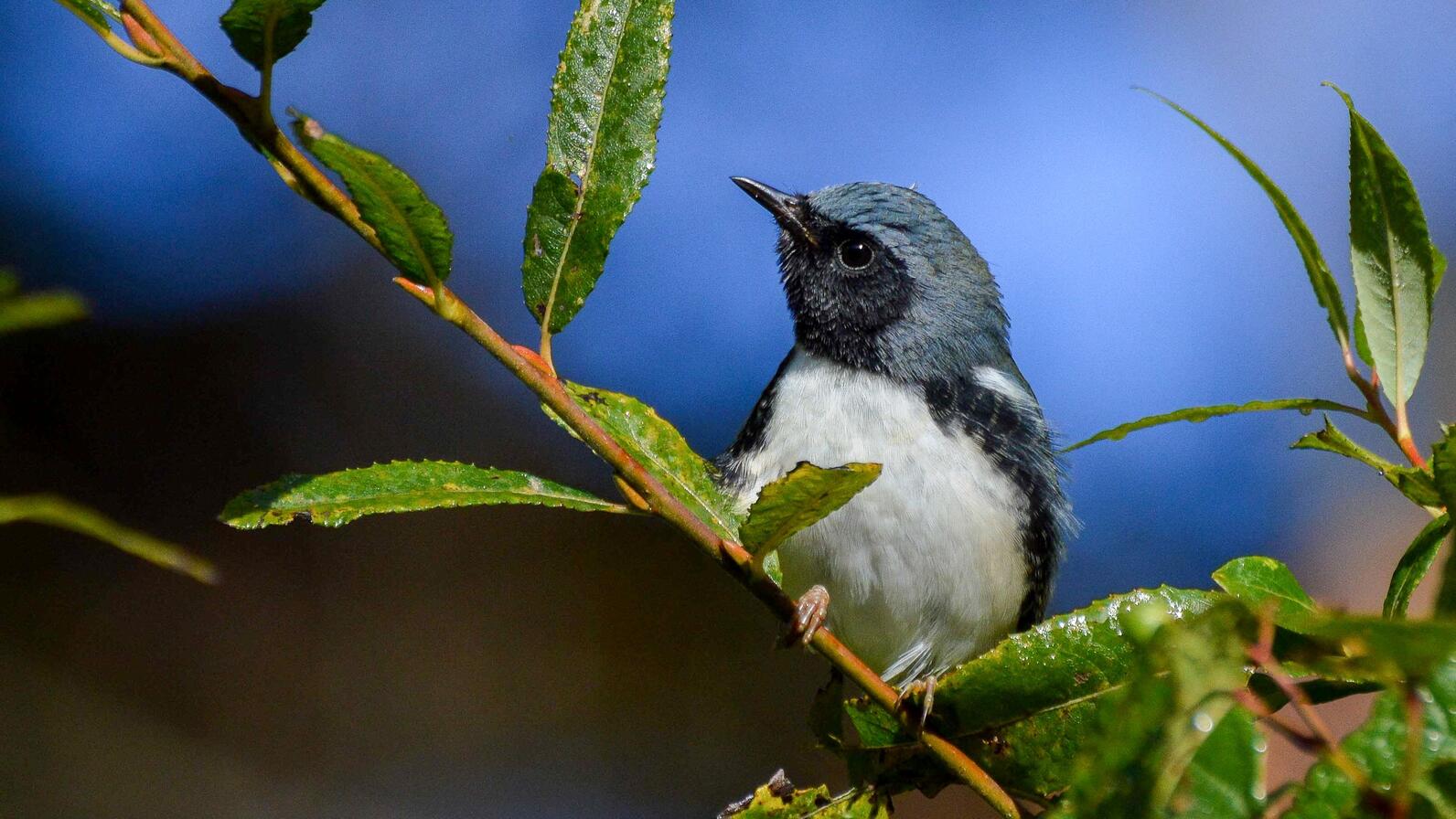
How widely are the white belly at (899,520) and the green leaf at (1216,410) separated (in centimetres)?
150

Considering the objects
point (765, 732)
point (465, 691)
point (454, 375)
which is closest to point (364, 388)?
point (454, 375)

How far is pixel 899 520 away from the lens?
2.87 m

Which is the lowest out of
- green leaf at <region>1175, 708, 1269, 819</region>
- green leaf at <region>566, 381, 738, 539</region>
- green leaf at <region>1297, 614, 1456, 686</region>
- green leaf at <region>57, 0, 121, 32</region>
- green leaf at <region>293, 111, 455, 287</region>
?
green leaf at <region>1175, 708, 1269, 819</region>

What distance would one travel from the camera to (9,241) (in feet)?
22.1

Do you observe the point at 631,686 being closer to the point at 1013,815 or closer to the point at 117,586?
the point at 117,586

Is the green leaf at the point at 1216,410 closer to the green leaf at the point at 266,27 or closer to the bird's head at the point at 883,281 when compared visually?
the green leaf at the point at 266,27

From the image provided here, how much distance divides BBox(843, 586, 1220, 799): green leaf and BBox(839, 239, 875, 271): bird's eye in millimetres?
2305

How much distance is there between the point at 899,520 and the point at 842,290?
0.84m

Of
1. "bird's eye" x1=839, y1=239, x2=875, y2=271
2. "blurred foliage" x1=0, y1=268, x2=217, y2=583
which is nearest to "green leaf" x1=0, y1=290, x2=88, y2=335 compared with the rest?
"blurred foliage" x1=0, y1=268, x2=217, y2=583

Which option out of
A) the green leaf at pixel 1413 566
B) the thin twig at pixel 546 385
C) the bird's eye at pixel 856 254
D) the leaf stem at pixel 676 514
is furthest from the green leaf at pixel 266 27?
the bird's eye at pixel 856 254

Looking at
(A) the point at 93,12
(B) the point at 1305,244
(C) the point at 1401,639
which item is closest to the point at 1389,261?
(B) the point at 1305,244

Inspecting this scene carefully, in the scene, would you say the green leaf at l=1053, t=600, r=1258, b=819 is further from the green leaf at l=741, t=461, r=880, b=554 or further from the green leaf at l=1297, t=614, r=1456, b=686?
the green leaf at l=741, t=461, r=880, b=554

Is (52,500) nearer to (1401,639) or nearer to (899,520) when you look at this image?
(1401,639)

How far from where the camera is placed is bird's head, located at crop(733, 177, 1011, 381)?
324 cm
